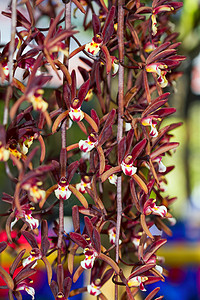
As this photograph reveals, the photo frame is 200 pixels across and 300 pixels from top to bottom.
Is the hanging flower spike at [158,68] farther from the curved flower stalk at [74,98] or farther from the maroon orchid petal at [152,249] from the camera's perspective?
the maroon orchid petal at [152,249]

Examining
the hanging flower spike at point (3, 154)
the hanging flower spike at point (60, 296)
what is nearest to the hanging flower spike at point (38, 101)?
the hanging flower spike at point (3, 154)

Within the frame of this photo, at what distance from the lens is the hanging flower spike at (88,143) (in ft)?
1.68

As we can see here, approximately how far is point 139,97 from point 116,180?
182mm

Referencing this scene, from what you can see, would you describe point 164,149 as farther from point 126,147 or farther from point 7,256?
point 7,256

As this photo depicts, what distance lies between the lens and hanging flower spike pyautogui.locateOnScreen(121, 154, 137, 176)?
52 cm

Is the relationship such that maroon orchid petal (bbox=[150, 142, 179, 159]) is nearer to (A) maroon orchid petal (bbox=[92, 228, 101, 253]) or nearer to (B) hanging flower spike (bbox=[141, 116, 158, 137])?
(B) hanging flower spike (bbox=[141, 116, 158, 137])

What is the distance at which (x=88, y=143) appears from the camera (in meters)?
0.52

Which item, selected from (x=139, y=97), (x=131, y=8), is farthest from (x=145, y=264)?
(x=131, y=8)

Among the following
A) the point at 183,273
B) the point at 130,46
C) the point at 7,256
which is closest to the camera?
the point at 130,46

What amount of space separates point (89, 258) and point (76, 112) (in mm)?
212

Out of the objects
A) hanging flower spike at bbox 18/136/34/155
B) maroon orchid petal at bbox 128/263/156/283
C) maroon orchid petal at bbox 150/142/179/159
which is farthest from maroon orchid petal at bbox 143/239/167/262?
hanging flower spike at bbox 18/136/34/155

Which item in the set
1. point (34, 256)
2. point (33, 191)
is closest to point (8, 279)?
point (34, 256)

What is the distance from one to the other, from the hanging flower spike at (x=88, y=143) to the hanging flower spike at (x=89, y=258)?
15 centimetres

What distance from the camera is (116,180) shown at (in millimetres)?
576
